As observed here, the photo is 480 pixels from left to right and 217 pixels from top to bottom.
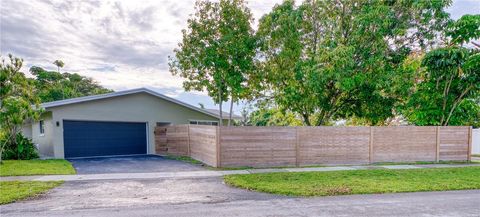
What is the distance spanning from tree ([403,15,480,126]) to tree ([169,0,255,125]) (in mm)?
8351

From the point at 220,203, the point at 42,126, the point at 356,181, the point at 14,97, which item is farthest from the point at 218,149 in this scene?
the point at 42,126

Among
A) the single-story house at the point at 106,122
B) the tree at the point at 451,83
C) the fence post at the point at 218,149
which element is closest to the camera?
the fence post at the point at 218,149

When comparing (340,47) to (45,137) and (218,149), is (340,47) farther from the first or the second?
(45,137)

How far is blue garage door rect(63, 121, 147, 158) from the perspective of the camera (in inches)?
559

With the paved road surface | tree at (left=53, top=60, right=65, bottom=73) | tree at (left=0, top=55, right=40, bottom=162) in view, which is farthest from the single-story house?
tree at (left=53, top=60, right=65, bottom=73)

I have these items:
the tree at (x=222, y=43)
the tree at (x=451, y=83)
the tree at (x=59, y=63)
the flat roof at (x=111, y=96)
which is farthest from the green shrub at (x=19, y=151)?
the tree at (x=59, y=63)

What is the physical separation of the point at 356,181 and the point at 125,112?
502 inches

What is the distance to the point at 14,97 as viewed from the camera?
1183cm

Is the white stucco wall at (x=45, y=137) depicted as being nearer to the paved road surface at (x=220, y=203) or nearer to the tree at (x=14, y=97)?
the tree at (x=14, y=97)

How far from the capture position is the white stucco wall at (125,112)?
1370 cm

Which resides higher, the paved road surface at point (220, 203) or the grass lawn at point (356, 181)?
the paved road surface at point (220, 203)

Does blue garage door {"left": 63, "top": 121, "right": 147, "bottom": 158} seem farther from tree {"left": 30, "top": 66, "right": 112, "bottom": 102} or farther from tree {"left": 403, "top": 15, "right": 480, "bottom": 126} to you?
tree {"left": 30, "top": 66, "right": 112, "bottom": 102}

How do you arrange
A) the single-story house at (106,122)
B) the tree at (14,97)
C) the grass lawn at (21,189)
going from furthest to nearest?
the single-story house at (106,122), the tree at (14,97), the grass lawn at (21,189)

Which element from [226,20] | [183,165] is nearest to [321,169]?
[183,165]
